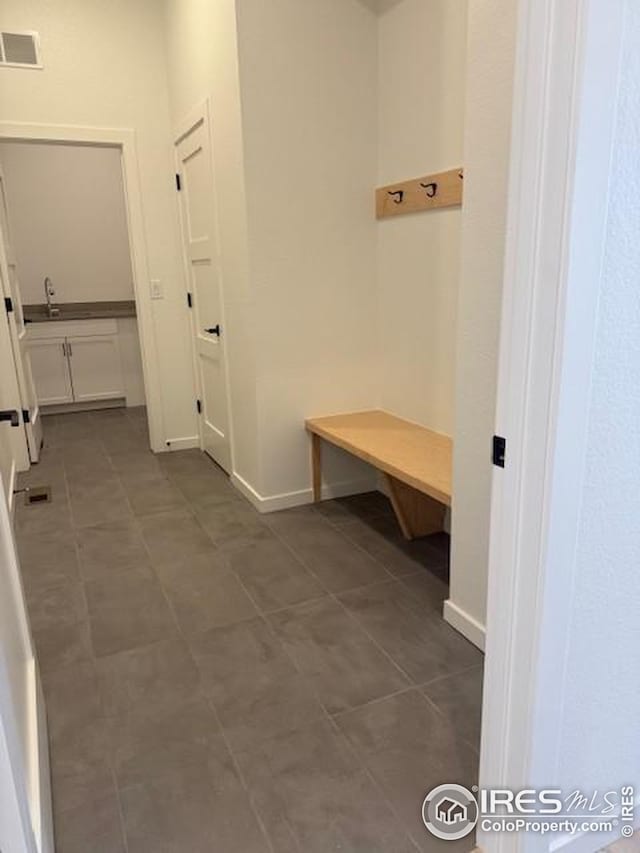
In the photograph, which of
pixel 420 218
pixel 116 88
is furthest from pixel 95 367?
pixel 420 218

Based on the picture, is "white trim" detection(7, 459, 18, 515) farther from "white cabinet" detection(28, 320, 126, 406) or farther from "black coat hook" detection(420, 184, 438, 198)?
"black coat hook" detection(420, 184, 438, 198)

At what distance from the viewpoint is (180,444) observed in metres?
4.45

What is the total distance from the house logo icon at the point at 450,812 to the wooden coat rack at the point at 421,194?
81.6 inches

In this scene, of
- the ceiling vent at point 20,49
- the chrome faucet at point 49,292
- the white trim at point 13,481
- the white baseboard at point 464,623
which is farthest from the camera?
the chrome faucet at point 49,292

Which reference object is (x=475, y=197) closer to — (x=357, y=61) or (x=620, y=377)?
(x=620, y=377)

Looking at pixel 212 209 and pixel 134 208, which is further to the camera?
pixel 134 208

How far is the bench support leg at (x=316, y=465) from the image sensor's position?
325 centimetres

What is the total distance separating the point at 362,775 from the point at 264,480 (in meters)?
1.82

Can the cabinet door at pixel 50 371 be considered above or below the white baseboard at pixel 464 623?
above

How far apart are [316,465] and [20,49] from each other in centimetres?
298

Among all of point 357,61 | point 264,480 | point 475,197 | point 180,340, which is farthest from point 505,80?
point 180,340

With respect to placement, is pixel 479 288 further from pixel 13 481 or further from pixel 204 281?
A: pixel 13 481

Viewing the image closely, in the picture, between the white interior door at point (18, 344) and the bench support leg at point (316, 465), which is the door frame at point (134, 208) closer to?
→ the white interior door at point (18, 344)

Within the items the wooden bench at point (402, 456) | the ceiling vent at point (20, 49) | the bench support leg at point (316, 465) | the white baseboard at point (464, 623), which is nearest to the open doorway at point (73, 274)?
the ceiling vent at point (20, 49)
